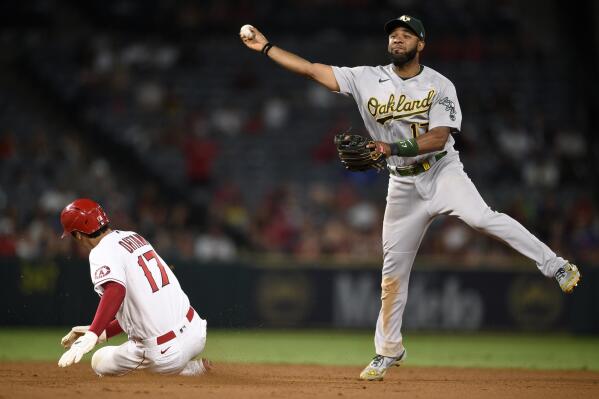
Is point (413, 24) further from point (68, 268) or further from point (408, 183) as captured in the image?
→ point (68, 268)

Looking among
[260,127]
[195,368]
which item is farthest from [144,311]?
[260,127]

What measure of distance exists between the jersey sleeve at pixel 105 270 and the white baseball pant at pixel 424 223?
213 centimetres

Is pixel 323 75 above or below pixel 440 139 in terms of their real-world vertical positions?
above

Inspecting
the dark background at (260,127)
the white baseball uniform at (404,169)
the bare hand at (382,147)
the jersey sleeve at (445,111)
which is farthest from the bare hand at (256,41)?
the dark background at (260,127)

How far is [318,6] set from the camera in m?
19.9

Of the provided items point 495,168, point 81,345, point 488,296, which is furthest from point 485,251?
point 81,345

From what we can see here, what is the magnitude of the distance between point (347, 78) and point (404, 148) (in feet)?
2.66

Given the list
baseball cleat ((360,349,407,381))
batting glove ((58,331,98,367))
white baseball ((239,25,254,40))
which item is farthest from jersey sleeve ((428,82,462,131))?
batting glove ((58,331,98,367))

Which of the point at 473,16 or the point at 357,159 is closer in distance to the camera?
the point at 357,159

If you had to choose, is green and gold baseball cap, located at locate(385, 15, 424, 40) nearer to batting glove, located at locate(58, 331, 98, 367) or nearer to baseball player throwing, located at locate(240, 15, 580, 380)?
baseball player throwing, located at locate(240, 15, 580, 380)

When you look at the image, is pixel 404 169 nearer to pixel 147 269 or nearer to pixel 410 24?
pixel 410 24

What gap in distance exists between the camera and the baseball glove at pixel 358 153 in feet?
22.6

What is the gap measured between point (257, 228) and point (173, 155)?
8.53 ft

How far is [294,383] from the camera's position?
7.23m
